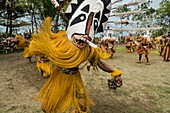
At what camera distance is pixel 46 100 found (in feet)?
9.29

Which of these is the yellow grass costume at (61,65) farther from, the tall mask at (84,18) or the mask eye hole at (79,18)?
the mask eye hole at (79,18)

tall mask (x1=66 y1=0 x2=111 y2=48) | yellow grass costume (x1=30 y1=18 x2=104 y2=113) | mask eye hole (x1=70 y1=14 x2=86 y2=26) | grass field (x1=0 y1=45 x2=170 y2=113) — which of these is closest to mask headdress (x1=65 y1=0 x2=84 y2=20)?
tall mask (x1=66 y1=0 x2=111 y2=48)

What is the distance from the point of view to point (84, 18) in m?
2.53

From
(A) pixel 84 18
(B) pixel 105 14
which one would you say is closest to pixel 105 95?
(B) pixel 105 14

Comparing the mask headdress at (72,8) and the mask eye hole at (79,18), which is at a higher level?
the mask headdress at (72,8)

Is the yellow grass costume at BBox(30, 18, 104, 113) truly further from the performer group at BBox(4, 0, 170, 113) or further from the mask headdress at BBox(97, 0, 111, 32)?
the mask headdress at BBox(97, 0, 111, 32)

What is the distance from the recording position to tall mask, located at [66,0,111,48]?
248cm

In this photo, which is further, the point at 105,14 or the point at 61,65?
the point at 105,14

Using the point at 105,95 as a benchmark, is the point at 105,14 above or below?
above

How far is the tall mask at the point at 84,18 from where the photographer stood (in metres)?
2.48

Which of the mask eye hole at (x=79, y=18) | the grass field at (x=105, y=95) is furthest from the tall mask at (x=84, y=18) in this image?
the grass field at (x=105, y=95)

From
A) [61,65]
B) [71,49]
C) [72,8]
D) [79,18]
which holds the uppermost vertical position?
[72,8]

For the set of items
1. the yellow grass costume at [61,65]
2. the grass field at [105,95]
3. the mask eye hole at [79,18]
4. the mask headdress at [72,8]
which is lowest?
the grass field at [105,95]

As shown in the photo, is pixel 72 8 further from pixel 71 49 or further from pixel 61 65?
pixel 61 65
